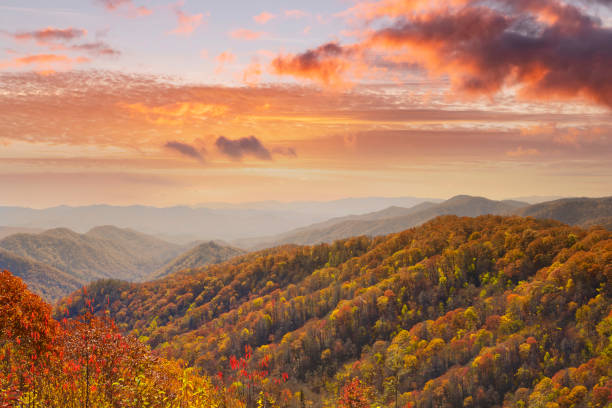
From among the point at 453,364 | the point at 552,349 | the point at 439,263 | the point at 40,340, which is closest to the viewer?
the point at 40,340

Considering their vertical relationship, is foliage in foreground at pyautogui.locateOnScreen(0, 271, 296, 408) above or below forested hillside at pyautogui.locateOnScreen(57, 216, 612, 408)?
above

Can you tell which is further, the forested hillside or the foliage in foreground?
the forested hillside

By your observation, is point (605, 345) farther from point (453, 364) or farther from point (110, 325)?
point (110, 325)

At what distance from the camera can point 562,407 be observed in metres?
89.3

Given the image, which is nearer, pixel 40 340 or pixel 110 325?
pixel 110 325

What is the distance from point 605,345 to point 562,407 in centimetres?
2752

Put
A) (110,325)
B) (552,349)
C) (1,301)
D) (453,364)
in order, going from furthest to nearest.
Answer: (453,364) < (552,349) < (1,301) < (110,325)

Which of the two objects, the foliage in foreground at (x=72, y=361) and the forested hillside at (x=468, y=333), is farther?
the forested hillside at (x=468, y=333)

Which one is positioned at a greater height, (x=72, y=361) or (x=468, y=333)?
(x=72, y=361)

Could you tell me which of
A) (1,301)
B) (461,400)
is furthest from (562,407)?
(1,301)

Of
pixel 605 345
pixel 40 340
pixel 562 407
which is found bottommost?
pixel 562 407

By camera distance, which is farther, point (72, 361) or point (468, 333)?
point (468, 333)

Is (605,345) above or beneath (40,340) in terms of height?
beneath

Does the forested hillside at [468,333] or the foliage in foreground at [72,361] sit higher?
the foliage in foreground at [72,361]
